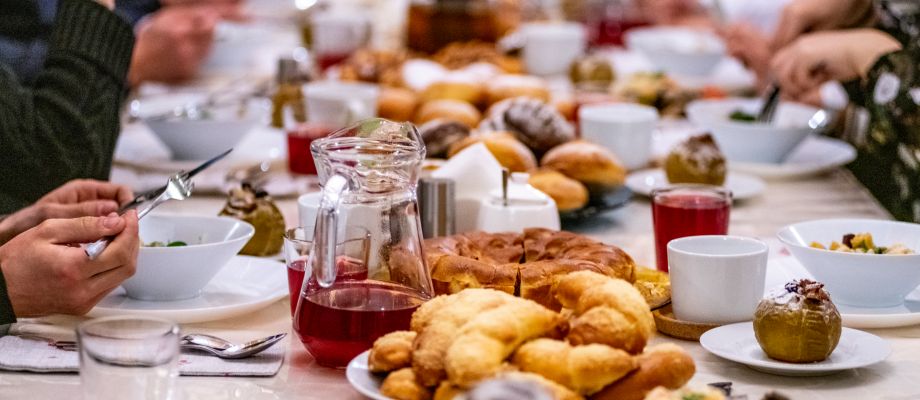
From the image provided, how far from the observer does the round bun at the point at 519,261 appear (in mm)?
1354

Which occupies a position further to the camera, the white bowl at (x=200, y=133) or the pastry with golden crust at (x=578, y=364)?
the white bowl at (x=200, y=133)

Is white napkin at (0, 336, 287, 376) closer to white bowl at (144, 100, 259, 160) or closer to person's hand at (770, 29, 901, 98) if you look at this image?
white bowl at (144, 100, 259, 160)

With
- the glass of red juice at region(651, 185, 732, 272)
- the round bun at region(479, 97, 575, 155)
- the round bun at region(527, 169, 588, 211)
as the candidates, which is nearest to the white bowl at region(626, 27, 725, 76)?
the round bun at region(479, 97, 575, 155)

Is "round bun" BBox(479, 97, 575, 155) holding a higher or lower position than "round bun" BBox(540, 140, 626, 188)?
higher

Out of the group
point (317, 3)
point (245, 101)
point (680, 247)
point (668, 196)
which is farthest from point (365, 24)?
point (680, 247)

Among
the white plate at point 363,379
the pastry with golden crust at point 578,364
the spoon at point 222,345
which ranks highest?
the pastry with golden crust at point 578,364

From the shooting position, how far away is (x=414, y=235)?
1.27 m

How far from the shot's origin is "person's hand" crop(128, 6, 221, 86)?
3318 millimetres

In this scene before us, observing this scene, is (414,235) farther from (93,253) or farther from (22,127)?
(22,127)

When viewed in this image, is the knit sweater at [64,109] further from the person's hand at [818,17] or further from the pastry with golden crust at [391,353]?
the person's hand at [818,17]

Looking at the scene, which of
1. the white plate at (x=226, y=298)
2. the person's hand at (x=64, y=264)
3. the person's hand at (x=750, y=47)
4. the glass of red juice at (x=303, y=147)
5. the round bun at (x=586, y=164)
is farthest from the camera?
the person's hand at (x=750, y=47)

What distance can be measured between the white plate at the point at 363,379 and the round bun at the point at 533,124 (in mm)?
1043

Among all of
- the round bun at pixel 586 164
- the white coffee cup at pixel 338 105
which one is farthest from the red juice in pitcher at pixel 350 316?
the white coffee cup at pixel 338 105

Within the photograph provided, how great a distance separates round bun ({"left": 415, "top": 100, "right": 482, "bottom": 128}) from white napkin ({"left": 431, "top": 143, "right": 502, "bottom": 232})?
2.04 ft
